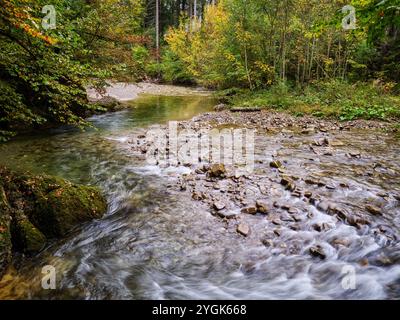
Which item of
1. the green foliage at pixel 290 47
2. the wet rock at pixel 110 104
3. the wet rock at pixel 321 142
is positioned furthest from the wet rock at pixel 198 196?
the green foliage at pixel 290 47

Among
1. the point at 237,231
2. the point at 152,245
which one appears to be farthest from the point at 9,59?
the point at 237,231

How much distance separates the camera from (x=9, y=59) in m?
3.92

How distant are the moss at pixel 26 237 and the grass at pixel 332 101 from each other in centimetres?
1073

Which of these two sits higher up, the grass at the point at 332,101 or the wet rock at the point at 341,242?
the grass at the point at 332,101

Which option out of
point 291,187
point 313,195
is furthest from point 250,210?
point 313,195

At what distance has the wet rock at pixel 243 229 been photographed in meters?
4.09

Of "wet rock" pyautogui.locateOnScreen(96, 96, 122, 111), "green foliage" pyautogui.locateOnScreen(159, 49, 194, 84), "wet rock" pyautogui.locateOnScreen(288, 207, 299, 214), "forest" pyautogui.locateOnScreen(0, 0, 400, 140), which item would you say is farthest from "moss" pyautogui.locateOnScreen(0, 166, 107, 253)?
"green foliage" pyautogui.locateOnScreen(159, 49, 194, 84)

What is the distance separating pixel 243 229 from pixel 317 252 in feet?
3.32

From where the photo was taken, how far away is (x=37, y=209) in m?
4.11

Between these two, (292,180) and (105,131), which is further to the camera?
(105,131)

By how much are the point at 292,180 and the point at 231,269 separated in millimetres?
2715

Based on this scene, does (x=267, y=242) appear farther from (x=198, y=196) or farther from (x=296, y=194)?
(x=198, y=196)

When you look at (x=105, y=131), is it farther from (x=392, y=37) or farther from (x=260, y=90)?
(x=392, y=37)

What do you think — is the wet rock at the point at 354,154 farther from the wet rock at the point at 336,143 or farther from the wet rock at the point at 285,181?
the wet rock at the point at 285,181
